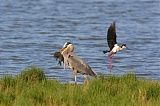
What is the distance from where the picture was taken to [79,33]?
850 inches

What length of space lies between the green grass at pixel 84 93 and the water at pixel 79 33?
3.31 metres

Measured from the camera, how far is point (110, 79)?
9.62m

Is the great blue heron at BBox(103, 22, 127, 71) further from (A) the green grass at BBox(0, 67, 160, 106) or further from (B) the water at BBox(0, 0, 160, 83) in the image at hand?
(A) the green grass at BBox(0, 67, 160, 106)

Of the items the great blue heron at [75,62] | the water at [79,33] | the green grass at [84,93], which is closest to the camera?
the green grass at [84,93]

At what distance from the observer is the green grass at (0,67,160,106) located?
327 inches

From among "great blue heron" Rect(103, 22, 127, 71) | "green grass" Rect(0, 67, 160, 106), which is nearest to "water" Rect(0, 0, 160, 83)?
"great blue heron" Rect(103, 22, 127, 71)

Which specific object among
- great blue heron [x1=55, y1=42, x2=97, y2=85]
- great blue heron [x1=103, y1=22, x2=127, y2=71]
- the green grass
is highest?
great blue heron [x1=103, y1=22, x2=127, y2=71]

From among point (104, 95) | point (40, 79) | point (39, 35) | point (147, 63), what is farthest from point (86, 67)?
point (39, 35)

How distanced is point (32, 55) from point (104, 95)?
8.37 meters

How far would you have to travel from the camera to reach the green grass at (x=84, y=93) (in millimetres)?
8297

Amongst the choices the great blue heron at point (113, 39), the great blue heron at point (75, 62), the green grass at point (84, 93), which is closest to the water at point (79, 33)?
the great blue heron at point (113, 39)

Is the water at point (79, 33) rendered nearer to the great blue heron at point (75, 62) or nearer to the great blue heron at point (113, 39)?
the great blue heron at point (113, 39)

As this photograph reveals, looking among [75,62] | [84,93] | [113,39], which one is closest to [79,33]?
[113,39]

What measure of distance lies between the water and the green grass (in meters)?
3.31
